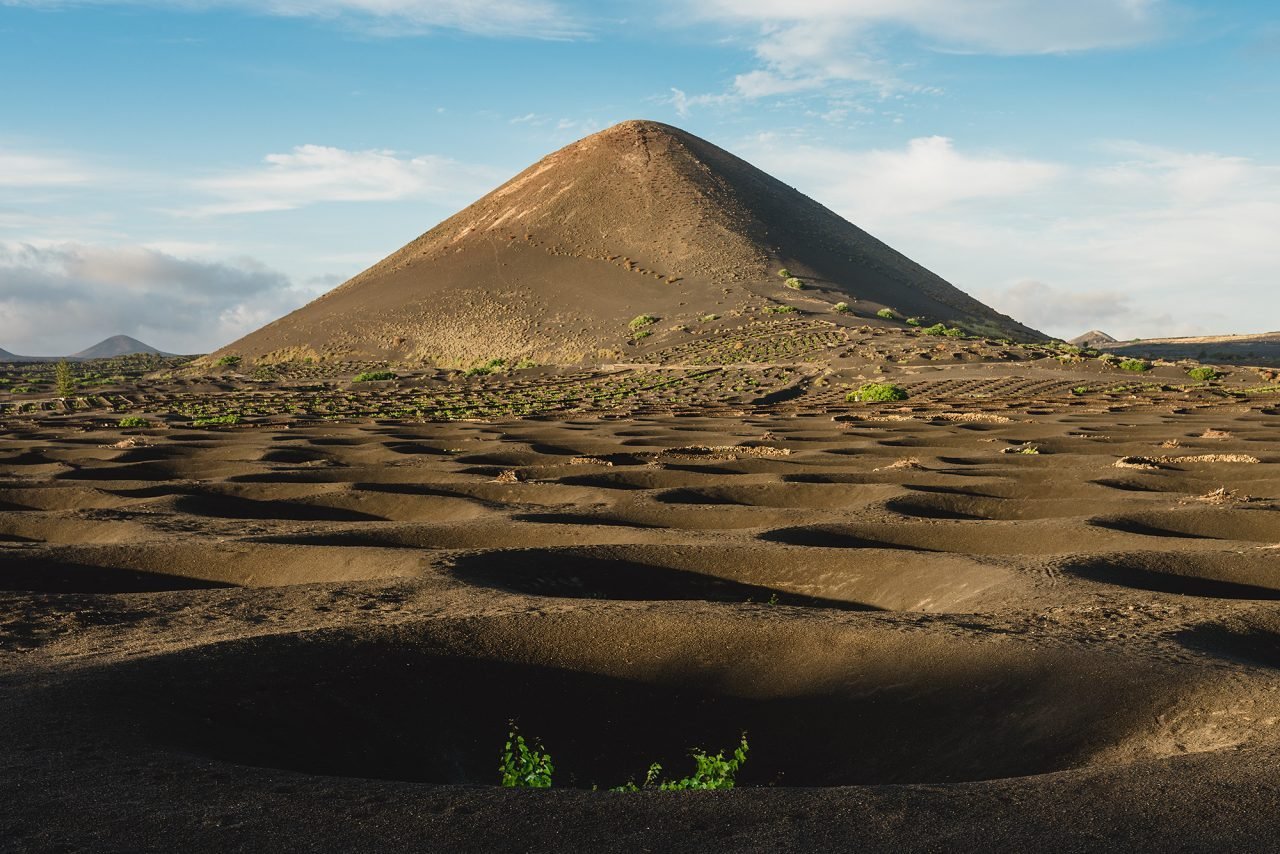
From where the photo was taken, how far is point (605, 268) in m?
80.8

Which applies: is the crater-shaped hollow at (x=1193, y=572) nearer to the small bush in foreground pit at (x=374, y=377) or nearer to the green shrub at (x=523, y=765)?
the green shrub at (x=523, y=765)

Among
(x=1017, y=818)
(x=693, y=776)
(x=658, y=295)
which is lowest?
(x=693, y=776)

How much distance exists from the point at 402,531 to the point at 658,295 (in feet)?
204

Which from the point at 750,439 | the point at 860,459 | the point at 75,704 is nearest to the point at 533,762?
the point at 75,704

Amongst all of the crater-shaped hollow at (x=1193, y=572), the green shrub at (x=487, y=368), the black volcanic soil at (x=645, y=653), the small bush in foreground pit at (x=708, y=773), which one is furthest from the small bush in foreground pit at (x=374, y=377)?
the small bush in foreground pit at (x=708, y=773)

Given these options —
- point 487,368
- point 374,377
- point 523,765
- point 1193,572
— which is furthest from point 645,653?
point 487,368

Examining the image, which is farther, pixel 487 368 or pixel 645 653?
pixel 487 368

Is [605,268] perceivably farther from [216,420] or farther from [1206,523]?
[1206,523]

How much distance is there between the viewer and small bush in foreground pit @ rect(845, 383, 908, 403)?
38031mm

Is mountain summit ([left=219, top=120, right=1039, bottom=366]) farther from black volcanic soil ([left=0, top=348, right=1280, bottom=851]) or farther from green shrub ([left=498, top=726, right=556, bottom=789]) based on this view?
green shrub ([left=498, top=726, right=556, bottom=789])

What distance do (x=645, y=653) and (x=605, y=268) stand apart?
74.1 metres

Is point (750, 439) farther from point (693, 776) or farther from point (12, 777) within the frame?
point (12, 777)

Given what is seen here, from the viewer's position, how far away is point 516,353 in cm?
6750

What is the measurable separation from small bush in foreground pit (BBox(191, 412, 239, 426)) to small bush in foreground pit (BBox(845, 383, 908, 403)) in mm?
19719
